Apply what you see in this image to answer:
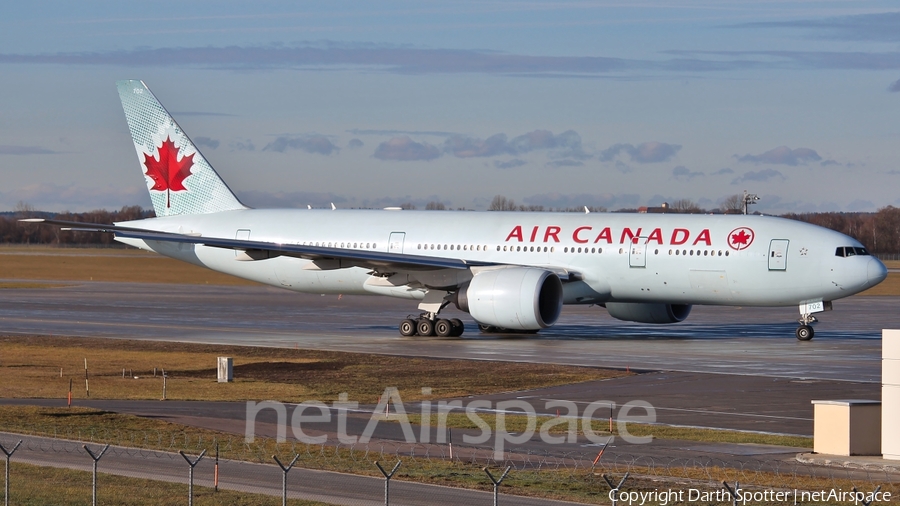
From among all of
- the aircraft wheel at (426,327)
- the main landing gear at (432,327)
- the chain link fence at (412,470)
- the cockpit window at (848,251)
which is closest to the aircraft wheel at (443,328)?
the main landing gear at (432,327)

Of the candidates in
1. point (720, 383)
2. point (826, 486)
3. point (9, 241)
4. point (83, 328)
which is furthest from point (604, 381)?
point (9, 241)

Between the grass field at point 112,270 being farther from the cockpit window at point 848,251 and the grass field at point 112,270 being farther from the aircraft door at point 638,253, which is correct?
the cockpit window at point 848,251

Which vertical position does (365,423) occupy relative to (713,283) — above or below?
below

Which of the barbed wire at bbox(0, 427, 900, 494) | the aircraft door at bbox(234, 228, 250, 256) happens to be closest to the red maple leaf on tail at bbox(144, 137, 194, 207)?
the aircraft door at bbox(234, 228, 250, 256)

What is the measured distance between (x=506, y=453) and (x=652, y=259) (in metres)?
20.6

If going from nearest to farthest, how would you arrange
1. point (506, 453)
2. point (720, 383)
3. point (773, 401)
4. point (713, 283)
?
point (506, 453) → point (773, 401) → point (720, 383) → point (713, 283)

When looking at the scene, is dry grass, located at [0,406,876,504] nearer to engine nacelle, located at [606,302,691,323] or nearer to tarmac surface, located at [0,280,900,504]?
tarmac surface, located at [0,280,900,504]

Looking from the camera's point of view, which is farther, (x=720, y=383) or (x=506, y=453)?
(x=720, y=383)

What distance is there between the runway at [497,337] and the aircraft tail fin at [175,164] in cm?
468

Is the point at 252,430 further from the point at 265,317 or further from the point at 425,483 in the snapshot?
the point at 265,317

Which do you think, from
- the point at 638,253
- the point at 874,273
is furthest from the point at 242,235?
the point at 874,273

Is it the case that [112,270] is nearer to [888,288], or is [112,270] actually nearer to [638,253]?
[888,288]

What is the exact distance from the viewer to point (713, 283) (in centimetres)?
3759

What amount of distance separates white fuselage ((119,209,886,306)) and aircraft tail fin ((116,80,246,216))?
1.42 m
